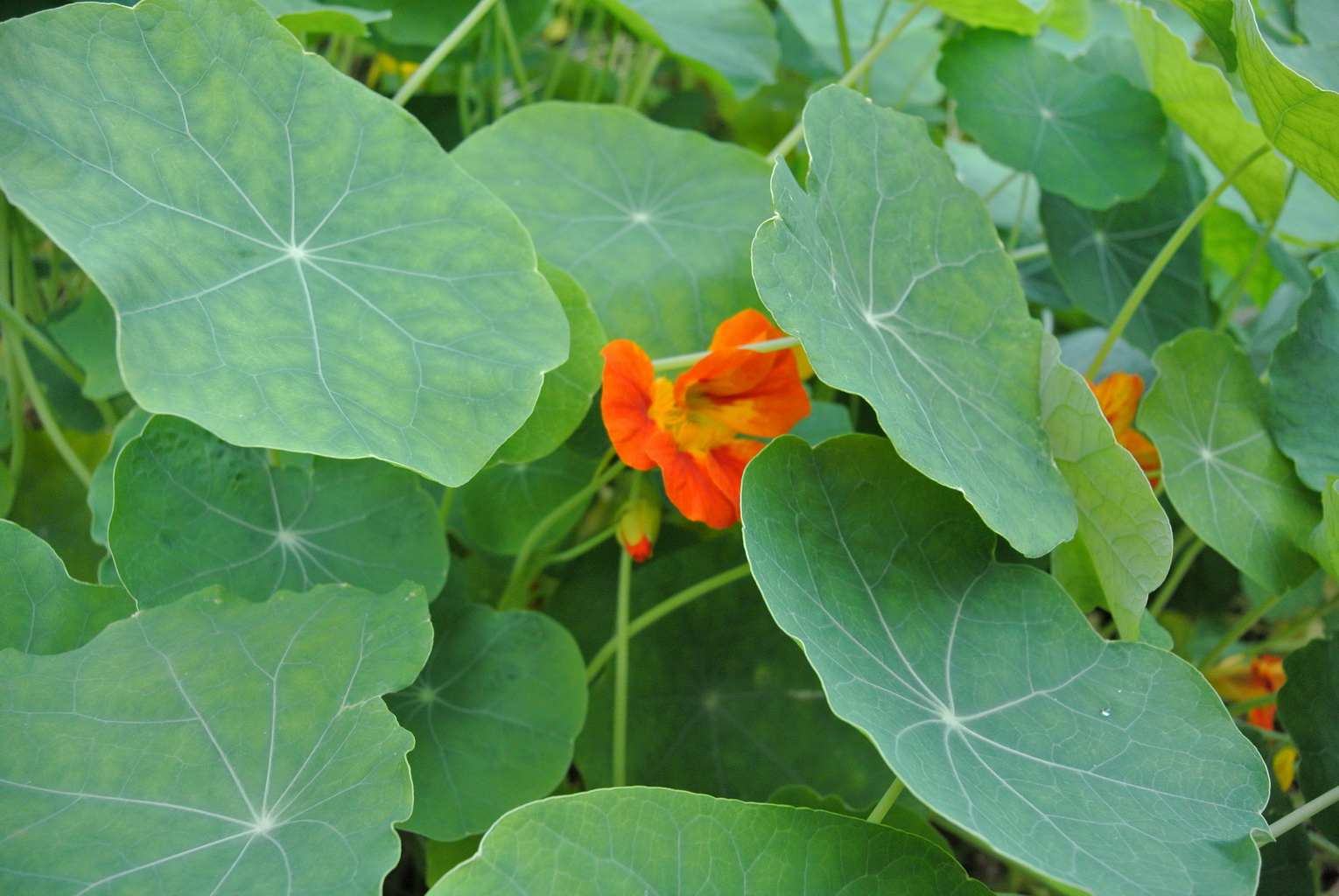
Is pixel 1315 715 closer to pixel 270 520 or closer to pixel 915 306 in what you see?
pixel 915 306

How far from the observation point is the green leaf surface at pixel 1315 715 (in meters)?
0.86

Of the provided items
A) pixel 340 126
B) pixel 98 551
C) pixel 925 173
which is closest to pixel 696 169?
pixel 925 173

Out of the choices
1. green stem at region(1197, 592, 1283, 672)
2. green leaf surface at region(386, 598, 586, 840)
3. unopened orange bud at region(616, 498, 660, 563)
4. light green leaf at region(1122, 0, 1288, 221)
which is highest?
light green leaf at region(1122, 0, 1288, 221)

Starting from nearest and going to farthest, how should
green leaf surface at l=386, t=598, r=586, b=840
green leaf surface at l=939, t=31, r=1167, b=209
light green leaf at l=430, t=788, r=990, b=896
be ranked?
1. light green leaf at l=430, t=788, r=990, b=896
2. green leaf surface at l=386, t=598, r=586, b=840
3. green leaf surface at l=939, t=31, r=1167, b=209

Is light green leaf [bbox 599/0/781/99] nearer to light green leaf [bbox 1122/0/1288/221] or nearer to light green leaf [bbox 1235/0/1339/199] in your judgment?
light green leaf [bbox 1122/0/1288/221]

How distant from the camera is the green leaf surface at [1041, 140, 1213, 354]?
1257mm

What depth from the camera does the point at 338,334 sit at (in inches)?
29.4

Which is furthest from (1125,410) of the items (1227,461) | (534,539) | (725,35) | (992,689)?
(725,35)

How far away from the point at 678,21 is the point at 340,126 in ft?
2.17

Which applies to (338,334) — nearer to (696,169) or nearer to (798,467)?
(798,467)

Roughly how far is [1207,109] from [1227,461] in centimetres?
41

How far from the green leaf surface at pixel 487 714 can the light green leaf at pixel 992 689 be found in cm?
29

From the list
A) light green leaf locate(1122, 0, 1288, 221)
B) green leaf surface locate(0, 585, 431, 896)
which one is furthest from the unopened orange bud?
light green leaf locate(1122, 0, 1288, 221)

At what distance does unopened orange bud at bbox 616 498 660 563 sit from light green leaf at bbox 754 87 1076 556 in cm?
27
